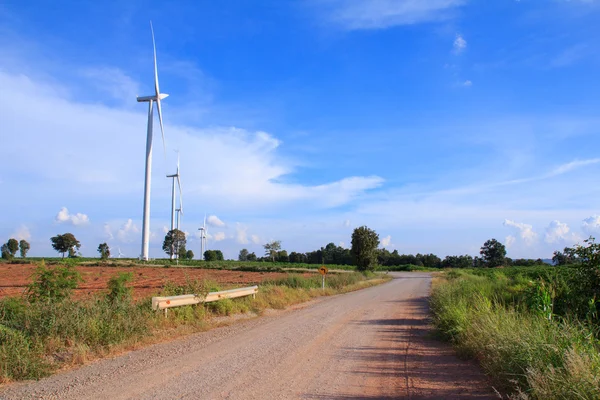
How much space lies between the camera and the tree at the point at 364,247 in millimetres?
54156

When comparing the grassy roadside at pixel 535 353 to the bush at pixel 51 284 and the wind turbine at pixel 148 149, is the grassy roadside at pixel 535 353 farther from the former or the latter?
the wind turbine at pixel 148 149

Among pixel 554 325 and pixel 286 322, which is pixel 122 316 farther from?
pixel 554 325

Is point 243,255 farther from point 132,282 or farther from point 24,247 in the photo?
point 132,282

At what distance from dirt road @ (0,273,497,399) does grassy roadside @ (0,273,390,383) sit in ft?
1.44

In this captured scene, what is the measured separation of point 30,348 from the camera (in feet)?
27.3

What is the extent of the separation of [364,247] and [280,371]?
4714 centimetres

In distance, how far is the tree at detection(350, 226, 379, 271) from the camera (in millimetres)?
54156

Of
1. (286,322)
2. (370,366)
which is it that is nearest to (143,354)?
(370,366)

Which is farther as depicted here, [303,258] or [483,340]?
[303,258]

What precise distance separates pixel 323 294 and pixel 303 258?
413ft

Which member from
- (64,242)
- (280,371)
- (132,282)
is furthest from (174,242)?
(280,371)

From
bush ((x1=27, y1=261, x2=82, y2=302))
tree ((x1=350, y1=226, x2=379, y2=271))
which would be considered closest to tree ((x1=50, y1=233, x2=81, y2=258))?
tree ((x1=350, y1=226, x2=379, y2=271))

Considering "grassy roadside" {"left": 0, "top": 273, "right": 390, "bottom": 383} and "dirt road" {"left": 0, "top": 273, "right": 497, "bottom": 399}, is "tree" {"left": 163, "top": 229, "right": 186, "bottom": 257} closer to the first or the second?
"grassy roadside" {"left": 0, "top": 273, "right": 390, "bottom": 383}

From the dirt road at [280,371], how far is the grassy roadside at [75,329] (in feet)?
1.44
